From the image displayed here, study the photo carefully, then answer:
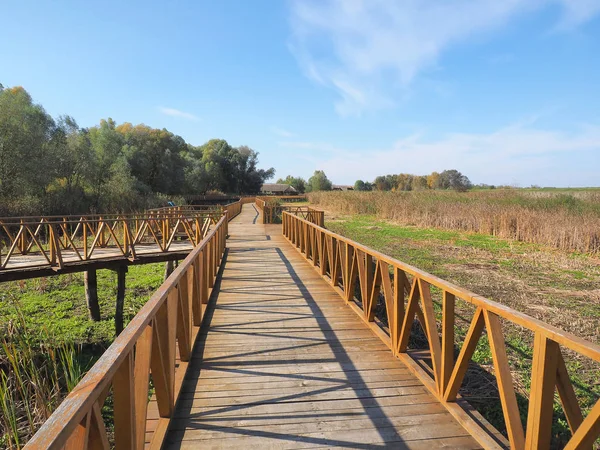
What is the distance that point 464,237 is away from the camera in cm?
1550

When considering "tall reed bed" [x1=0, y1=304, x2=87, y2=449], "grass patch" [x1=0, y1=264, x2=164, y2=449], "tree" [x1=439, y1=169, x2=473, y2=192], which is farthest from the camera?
"tree" [x1=439, y1=169, x2=473, y2=192]

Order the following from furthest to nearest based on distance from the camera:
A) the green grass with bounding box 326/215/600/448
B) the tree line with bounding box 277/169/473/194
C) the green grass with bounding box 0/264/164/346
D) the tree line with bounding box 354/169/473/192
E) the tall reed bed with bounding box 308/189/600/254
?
the tree line with bounding box 277/169/473/194 → the tree line with bounding box 354/169/473/192 → the tall reed bed with bounding box 308/189/600/254 → the green grass with bounding box 0/264/164/346 → the green grass with bounding box 326/215/600/448

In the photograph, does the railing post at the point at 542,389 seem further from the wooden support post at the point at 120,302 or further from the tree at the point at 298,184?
the tree at the point at 298,184

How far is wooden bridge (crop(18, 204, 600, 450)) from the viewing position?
5.50ft

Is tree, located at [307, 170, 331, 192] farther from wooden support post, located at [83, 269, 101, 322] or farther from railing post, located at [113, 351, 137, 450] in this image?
railing post, located at [113, 351, 137, 450]

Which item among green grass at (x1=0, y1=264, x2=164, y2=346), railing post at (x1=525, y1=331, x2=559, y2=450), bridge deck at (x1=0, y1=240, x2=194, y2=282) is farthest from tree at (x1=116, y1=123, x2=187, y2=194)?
railing post at (x1=525, y1=331, x2=559, y2=450)

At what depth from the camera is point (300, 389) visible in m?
2.88

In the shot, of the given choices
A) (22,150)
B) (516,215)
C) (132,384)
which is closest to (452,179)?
(516,215)

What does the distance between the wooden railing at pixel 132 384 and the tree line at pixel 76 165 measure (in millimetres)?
20618

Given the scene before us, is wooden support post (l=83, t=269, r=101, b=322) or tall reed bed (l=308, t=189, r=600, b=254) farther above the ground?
tall reed bed (l=308, t=189, r=600, b=254)

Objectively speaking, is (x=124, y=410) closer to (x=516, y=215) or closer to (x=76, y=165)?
(x=516, y=215)

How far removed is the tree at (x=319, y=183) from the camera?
321 ft

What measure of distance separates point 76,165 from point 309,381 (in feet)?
94.4

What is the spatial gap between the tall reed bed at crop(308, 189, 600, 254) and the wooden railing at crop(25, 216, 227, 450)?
509 inches
